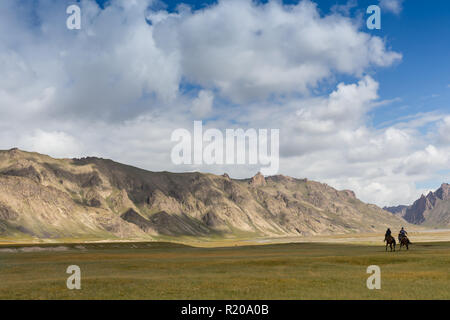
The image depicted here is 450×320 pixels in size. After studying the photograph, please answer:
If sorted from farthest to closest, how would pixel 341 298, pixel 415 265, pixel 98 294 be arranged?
pixel 415 265 < pixel 98 294 < pixel 341 298

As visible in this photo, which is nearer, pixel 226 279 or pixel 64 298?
pixel 64 298

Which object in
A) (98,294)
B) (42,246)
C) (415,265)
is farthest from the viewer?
(42,246)

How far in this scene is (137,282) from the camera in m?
28.7
